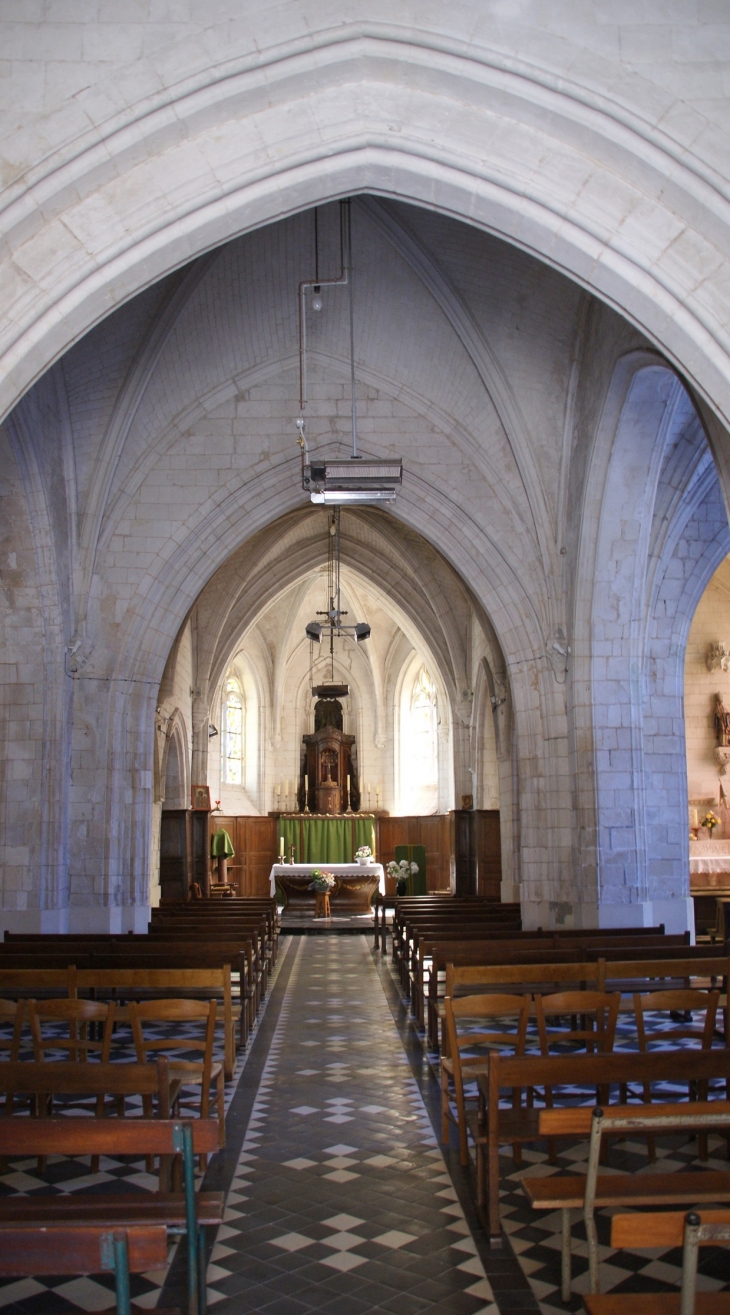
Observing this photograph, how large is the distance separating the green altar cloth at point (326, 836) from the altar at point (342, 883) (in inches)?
167

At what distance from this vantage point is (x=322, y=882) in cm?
2084

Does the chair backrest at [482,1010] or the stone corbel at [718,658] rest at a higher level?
the stone corbel at [718,658]

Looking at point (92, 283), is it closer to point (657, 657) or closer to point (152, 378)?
point (152, 378)

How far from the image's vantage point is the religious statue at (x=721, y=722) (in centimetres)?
1903

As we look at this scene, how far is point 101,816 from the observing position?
42.4ft

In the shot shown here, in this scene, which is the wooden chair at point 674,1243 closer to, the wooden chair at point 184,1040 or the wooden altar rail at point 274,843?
the wooden chair at point 184,1040

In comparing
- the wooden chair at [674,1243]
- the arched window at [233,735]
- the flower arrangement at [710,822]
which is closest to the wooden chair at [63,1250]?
the wooden chair at [674,1243]

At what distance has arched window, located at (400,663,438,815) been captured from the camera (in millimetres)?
28672

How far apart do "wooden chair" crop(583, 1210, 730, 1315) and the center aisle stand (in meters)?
1.42

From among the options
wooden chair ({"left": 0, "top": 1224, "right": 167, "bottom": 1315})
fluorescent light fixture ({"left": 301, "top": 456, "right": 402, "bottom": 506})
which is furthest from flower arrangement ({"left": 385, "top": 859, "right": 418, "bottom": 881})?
wooden chair ({"left": 0, "top": 1224, "right": 167, "bottom": 1315})

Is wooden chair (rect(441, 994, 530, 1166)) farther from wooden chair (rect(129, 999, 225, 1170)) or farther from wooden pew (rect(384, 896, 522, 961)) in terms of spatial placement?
wooden pew (rect(384, 896, 522, 961))

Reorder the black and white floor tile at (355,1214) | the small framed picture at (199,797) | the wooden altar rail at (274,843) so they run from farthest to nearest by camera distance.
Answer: the wooden altar rail at (274,843) → the small framed picture at (199,797) → the black and white floor tile at (355,1214)

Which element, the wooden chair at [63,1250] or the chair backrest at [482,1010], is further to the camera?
the chair backrest at [482,1010]

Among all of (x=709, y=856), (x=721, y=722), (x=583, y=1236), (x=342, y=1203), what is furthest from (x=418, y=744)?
(x=583, y=1236)
